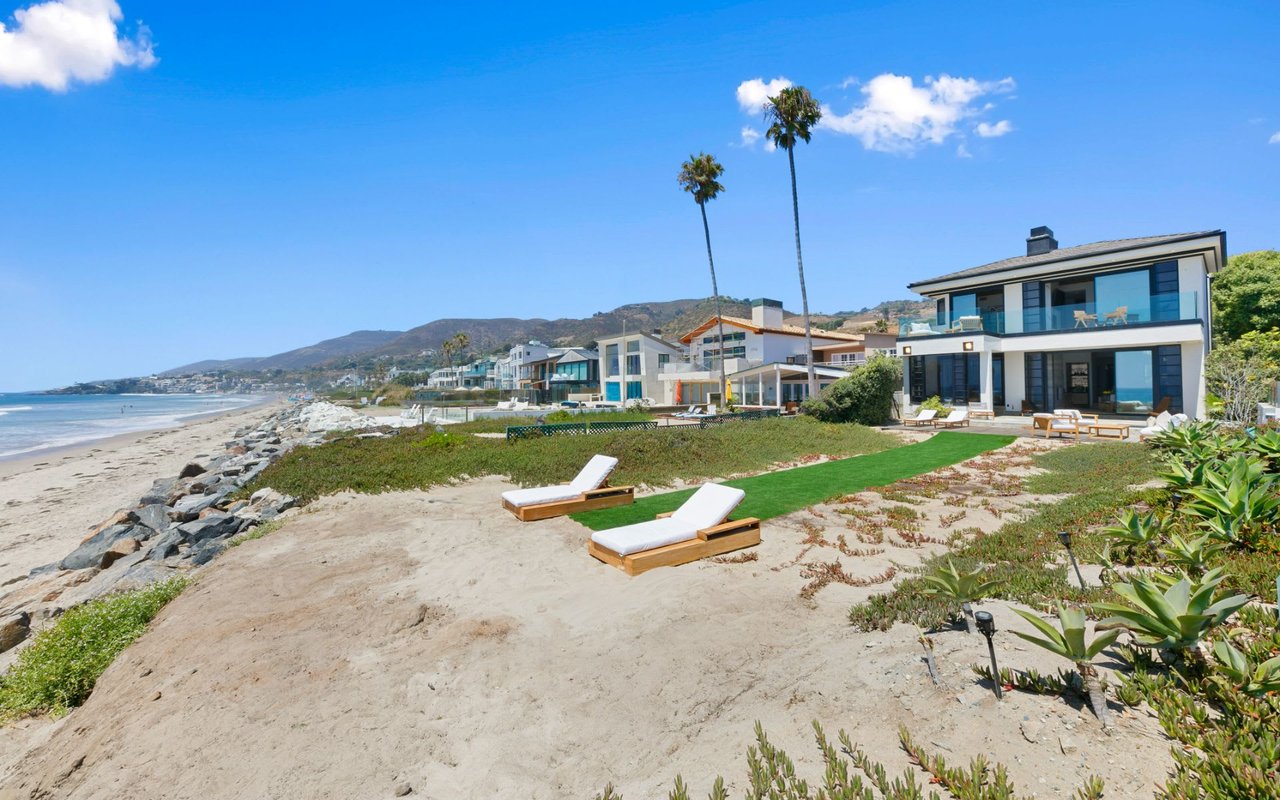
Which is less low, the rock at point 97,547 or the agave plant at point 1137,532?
the agave plant at point 1137,532

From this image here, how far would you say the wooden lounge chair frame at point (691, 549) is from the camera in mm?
6594

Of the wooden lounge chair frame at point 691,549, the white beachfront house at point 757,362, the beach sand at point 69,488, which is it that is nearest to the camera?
the wooden lounge chair frame at point 691,549

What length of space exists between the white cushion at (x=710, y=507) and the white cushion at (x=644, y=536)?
0.15 meters

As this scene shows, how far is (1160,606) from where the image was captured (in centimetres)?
308

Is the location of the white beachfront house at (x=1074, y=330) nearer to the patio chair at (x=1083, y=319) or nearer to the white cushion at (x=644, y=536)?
the patio chair at (x=1083, y=319)

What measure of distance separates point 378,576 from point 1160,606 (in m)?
7.03

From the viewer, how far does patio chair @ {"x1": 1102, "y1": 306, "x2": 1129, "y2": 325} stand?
2173cm

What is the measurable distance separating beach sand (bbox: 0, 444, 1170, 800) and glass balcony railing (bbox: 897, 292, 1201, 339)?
865 inches

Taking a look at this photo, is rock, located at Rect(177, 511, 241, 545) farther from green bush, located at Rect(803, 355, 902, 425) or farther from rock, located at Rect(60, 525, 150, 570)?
green bush, located at Rect(803, 355, 902, 425)

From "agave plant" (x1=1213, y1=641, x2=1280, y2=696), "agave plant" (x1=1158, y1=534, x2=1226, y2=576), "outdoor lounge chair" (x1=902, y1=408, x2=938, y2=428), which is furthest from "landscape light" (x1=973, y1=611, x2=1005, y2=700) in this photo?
"outdoor lounge chair" (x1=902, y1=408, x2=938, y2=428)

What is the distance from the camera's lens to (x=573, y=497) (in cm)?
982

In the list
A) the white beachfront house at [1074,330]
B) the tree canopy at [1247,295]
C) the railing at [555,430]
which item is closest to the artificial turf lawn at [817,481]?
the railing at [555,430]

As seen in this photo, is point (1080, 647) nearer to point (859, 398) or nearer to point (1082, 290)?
point (859, 398)

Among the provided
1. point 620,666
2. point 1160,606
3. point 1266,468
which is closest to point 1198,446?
point 1266,468
